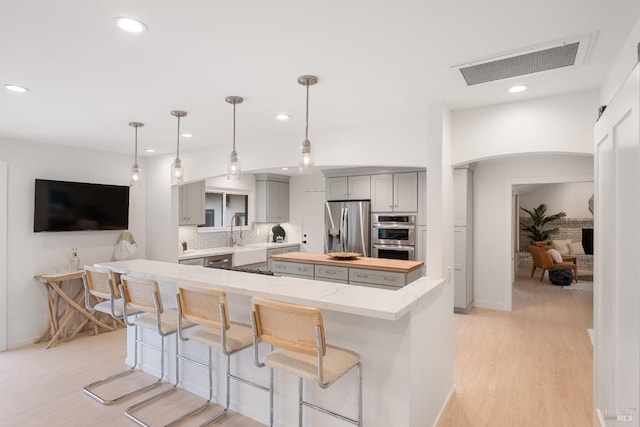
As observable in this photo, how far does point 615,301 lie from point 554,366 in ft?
7.90

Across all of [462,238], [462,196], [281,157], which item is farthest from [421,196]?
[281,157]

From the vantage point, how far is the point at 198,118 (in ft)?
10.8

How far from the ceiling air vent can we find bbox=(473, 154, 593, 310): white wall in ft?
12.2

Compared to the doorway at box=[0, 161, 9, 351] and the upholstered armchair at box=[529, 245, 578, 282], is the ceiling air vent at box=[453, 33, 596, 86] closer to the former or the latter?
the doorway at box=[0, 161, 9, 351]

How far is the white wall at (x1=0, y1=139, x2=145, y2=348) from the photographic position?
412cm

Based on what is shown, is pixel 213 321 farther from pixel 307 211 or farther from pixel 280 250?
pixel 307 211

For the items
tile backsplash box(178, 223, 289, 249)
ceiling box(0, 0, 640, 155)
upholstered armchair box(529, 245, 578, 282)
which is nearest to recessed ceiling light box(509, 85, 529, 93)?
ceiling box(0, 0, 640, 155)

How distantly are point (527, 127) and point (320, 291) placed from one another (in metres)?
2.01

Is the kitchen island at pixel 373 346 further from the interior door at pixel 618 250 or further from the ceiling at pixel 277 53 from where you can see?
the ceiling at pixel 277 53

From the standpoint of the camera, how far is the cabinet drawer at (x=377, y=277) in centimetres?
381

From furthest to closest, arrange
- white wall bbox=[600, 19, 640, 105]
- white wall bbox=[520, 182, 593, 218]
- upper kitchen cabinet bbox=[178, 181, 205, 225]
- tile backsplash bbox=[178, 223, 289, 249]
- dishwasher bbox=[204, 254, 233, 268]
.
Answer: white wall bbox=[520, 182, 593, 218] < tile backsplash bbox=[178, 223, 289, 249] < dishwasher bbox=[204, 254, 233, 268] < upper kitchen cabinet bbox=[178, 181, 205, 225] < white wall bbox=[600, 19, 640, 105]

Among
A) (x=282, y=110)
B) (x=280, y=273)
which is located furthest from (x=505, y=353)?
(x=282, y=110)

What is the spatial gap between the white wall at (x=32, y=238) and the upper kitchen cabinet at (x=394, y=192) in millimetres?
4124

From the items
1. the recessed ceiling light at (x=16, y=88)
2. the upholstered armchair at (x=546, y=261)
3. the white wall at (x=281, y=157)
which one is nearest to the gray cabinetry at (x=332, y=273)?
the white wall at (x=281, y=157)
